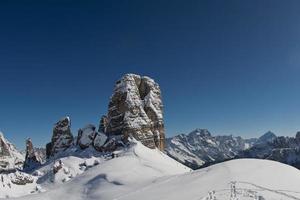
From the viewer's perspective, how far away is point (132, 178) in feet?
148

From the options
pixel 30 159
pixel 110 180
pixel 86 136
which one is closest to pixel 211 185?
pixel 110 180

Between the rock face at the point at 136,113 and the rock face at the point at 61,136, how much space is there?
9947mm

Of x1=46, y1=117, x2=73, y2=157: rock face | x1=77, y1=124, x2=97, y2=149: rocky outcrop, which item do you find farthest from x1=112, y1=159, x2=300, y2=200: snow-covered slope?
x1=46, y1=117, x2=73, y2=157: rock face

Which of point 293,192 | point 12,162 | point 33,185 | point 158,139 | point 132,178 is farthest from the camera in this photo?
point 12,162

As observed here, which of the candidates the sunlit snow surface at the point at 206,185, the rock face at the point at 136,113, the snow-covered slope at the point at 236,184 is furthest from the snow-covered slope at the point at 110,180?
the rock face at the point at 136,113

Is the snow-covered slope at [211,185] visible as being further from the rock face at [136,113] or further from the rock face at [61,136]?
the rock face at [61,136]

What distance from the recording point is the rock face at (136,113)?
8681cm

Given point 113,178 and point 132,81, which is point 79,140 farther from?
point 113,178

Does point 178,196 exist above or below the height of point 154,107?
below

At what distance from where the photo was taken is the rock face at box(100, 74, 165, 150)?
86812 millimetres

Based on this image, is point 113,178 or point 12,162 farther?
point 12,162

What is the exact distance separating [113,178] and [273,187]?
24.2 metres

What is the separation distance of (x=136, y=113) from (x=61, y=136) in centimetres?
2485

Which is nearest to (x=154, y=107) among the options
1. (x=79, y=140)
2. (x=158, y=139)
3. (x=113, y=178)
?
(x=158, y=139)
